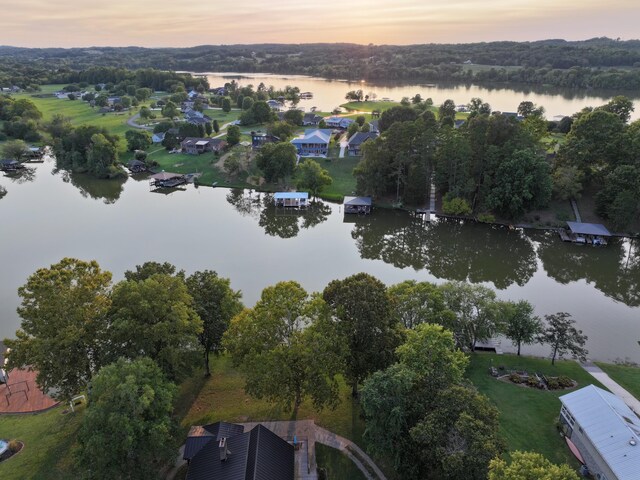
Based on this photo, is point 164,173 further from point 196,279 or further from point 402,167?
point 196,279

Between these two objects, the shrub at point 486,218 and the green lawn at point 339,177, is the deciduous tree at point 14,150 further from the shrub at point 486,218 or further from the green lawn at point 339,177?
the shrub at point 486,218

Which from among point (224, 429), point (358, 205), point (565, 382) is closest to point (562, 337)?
point (565, 382)

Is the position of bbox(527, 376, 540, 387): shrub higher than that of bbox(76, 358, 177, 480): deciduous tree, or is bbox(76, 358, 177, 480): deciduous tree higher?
bbox(76, 358, 177, 480): deciduous tree

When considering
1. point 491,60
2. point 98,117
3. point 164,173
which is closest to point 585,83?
point 491,60

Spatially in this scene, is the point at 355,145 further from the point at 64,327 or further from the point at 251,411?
the point at 64,327

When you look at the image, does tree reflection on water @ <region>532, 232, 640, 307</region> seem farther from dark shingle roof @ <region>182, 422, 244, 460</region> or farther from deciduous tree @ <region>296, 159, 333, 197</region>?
dark shingle roof @ <region>182, 422, 244, 460</region>

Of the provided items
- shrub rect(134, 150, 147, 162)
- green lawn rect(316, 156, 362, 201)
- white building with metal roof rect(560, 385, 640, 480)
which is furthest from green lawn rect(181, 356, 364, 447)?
shrub rect(134, 150, 147, 162)
